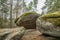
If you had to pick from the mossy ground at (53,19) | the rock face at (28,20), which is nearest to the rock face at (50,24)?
the mossy ground at (53,19)

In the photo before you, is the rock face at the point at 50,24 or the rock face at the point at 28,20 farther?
the rock face at the point at 28,20

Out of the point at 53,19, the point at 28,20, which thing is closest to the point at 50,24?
the point at 53,19

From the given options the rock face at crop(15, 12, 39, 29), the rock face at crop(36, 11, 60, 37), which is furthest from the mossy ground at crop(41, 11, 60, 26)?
the rock face at crop(15, 12, 39, 29)

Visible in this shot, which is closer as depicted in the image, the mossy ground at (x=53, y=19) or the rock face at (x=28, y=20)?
the mossy ground at (x=53, y=19)

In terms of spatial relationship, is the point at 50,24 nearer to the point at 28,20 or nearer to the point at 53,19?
the point at 53,19

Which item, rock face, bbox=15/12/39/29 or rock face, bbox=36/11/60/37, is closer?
rock face, bbox=36/11/60/37

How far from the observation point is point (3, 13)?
56.8 feet

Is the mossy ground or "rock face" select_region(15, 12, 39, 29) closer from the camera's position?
the mossy ground

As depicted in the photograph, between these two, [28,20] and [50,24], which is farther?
[28,20]

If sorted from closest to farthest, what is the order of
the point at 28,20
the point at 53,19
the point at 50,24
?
the point at 50,24 < the point at 53,19 < the point at 28,20

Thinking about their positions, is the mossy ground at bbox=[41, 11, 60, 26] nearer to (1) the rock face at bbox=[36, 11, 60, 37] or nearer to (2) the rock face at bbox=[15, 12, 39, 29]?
(1) the rock face at bbox=[36, 11, 60, 37]

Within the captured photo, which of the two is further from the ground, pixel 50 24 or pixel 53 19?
pixel 53 19

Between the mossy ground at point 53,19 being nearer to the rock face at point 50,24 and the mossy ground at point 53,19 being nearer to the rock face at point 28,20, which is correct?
the rock face at point 50,24

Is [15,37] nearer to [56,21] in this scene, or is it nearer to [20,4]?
[56,21]
